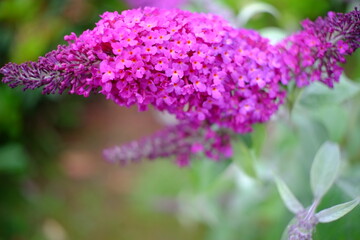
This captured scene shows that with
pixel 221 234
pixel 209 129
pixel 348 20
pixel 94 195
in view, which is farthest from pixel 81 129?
pixel 348 20

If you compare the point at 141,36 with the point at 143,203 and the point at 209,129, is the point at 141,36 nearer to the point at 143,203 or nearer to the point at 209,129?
the point at 209,129

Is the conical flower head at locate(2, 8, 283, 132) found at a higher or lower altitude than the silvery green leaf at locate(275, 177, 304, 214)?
higher

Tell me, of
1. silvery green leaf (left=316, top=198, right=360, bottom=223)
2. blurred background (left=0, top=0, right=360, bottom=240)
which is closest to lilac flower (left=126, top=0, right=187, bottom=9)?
blurred background (left=0, top=0, right=360, bottom=240)

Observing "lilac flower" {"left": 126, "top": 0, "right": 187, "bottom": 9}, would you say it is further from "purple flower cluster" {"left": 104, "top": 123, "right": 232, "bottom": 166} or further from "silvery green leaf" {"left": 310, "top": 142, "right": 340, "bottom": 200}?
"silvery green leaf" {"left": 310, "top": 142, "right": 340, "bottom": 200}

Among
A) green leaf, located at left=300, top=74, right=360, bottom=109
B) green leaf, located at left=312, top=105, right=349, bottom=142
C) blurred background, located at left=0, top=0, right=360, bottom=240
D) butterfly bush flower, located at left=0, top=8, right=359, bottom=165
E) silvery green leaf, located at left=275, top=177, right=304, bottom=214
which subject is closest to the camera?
butterfly bush flower, located at left=0, top=8, right=359, bottom=165

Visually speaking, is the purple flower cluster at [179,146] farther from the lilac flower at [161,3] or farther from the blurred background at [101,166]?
the lilac flower at [161,3]

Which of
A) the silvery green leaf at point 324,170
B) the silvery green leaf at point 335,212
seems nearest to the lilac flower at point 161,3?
the silvery green leaf at point 324,170

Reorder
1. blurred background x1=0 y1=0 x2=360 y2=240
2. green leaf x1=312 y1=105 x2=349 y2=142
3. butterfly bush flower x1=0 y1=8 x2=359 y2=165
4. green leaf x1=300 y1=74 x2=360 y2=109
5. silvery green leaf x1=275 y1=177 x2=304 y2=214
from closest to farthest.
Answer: butterfly bush flower x1=0 y1=8 x2=359 y2=165, silvery green leaf x1=275 y1=177 x2=304 y2=214, green leaf x1=300 y1=74 x2=360 y2=109, green leaf x1=312 y1=105 x2=349 y2=142, blurred background x1=0 y1=0 x2=360 y2=240

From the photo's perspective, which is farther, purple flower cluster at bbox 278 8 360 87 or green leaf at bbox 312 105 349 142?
green leaf at bbox 312 105 349 142
